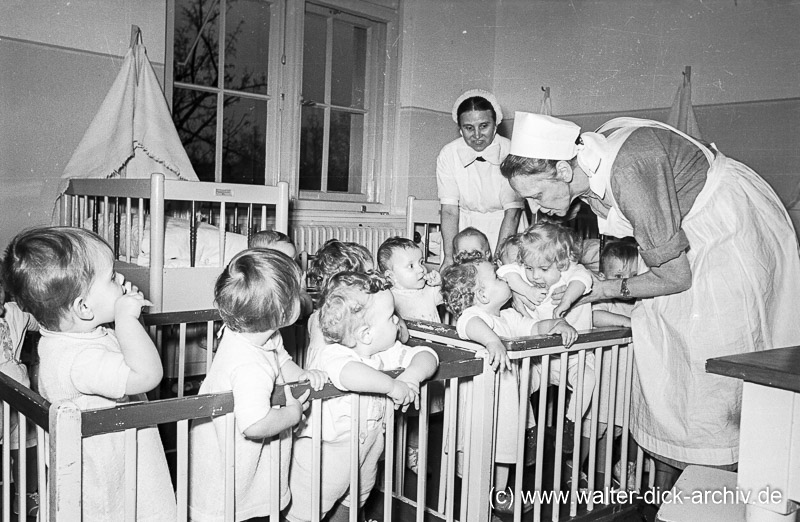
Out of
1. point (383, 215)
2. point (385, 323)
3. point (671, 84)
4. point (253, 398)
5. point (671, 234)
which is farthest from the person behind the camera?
point (383, 215)

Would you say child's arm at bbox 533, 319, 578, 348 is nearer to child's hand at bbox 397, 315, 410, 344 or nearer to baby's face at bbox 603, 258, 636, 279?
child's hand at bbox 397, 315, 410, 344

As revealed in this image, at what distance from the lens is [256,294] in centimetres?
143

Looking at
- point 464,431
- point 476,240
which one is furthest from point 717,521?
point 476,240

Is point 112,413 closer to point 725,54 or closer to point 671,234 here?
point 671,234

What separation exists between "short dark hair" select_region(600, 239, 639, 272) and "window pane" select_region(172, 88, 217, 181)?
2712 millimetres

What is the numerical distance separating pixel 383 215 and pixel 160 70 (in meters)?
1.86

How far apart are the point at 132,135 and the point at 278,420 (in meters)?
2.77

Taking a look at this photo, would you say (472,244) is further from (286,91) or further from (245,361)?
(286,91)

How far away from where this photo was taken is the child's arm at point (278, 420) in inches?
49.3

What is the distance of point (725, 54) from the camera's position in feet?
14.2

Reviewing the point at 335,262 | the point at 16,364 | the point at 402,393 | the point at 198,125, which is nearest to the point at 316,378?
the point at 402,393

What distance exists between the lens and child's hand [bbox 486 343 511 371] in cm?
170

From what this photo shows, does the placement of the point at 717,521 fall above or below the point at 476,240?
below

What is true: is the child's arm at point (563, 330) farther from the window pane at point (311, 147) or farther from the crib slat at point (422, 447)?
the window pane at point (311, 147)
